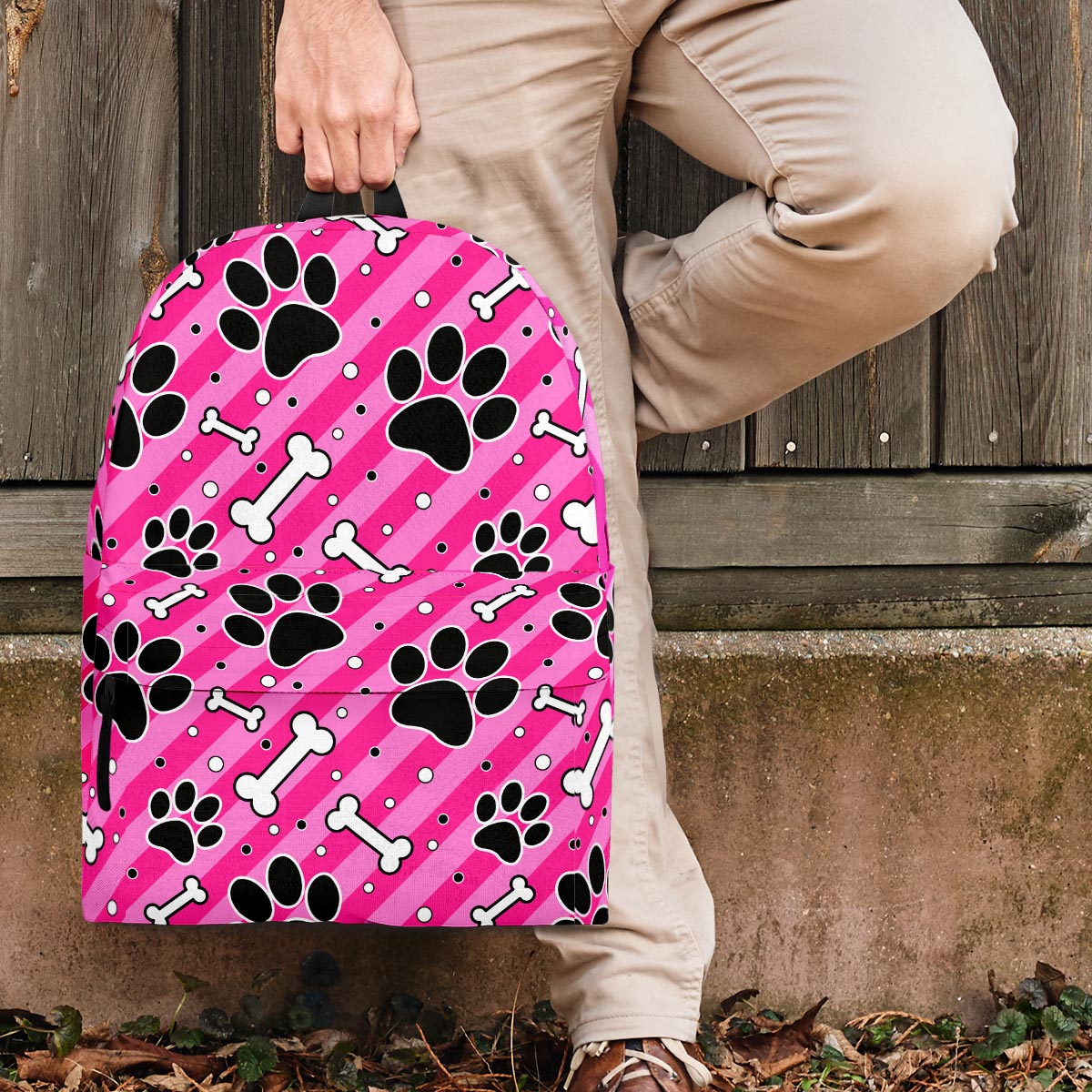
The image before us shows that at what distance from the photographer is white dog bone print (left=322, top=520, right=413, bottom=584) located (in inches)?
39.4

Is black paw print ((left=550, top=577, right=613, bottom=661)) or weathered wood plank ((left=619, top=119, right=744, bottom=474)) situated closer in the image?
black paw print ((left=550, top=577, right=613, bottom=661))

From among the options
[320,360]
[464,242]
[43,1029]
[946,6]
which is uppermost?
[946,6]

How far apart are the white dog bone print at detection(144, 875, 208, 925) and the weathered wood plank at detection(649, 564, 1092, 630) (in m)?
0.75

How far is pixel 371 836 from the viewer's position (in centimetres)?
97

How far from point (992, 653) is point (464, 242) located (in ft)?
3.14

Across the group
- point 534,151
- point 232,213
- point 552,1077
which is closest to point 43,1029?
point 552,1077

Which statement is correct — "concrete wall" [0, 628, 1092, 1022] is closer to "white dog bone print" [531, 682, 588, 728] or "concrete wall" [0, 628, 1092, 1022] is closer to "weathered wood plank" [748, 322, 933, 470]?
"weathered wood plank" [748, 322, 933, 470]

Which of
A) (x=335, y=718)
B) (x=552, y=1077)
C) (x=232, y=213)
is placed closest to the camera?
(x=335, y=718)

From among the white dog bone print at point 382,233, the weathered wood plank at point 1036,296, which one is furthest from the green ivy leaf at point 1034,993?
the white dog bone print at point 382,233

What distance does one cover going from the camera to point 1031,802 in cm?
149

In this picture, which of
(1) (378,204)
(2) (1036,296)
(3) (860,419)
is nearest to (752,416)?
(3) (860,419)

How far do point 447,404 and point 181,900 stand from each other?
51 cm

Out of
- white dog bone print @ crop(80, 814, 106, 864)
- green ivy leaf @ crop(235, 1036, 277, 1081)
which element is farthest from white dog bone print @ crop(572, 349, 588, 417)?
green ivy leaf @ crop(235, 1036, 277, 1081)

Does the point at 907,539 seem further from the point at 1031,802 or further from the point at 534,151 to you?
the point at 534,151
